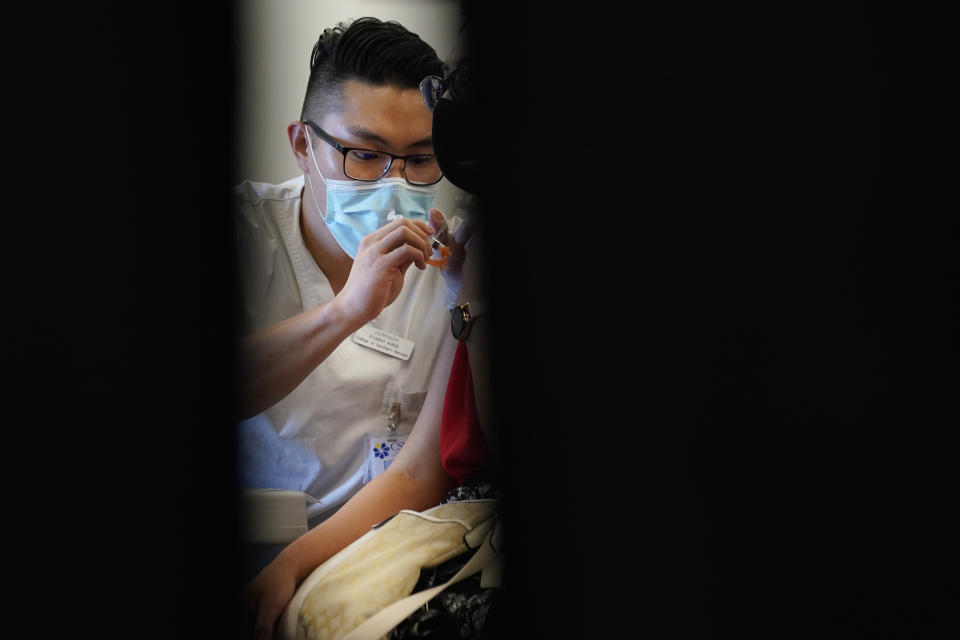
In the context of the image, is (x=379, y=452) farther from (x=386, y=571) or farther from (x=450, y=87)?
(x=450, y=87)

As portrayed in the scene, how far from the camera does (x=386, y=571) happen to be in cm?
137

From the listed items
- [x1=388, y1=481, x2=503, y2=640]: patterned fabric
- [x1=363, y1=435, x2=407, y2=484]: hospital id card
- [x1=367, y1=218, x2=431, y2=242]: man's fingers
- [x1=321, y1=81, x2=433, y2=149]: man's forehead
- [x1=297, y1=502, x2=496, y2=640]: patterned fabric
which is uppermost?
[x1=321, y1=81, x2=433, y2=149]: man's forehead

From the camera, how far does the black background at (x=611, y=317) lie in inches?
48.8

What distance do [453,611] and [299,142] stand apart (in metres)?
0.85

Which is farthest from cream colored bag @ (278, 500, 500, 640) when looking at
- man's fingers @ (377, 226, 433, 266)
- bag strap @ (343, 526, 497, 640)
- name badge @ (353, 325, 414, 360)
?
man's fingers @ (377, 226, 433, 266)

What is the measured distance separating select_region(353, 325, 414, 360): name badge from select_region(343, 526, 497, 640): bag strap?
375 millimetres

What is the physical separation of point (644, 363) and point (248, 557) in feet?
2.48

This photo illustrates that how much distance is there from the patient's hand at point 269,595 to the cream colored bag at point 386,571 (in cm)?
2

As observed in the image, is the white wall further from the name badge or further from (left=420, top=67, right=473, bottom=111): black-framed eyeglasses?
the name badge

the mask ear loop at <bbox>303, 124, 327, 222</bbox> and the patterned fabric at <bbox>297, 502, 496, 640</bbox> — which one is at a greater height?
the mask ear loop at <bbox>303, 124, 327, 222</bbox>

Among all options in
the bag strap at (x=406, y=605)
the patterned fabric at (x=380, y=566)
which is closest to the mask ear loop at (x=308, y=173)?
the patterned fabric at (x=380, y=566)

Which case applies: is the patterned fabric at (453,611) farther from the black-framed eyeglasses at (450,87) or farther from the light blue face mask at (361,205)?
the black-framed eyeglasses at (450,87)

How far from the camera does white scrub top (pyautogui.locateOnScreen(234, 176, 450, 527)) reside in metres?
1.39

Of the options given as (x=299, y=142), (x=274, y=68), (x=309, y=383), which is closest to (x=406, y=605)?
(x=309, y=383)
